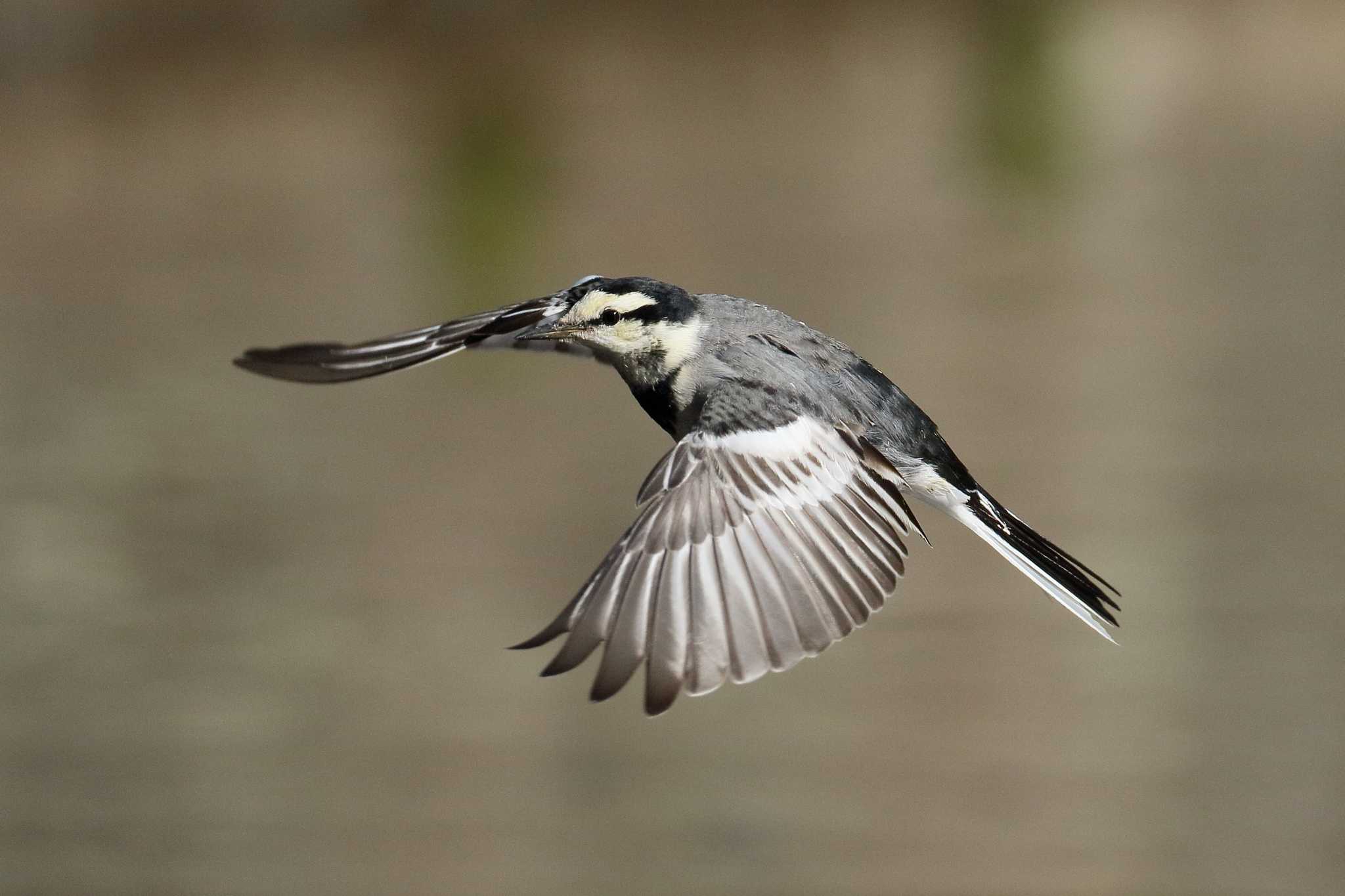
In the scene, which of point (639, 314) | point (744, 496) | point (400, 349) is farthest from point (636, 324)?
point (400, 349)

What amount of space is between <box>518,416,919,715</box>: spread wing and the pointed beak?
0.10 meters

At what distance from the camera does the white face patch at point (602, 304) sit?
961 mm

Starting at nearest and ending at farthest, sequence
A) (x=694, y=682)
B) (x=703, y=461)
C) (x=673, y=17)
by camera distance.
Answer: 1. (x=694, y=682)
2. (x=703, y=461)
3. (x=673, y=17)

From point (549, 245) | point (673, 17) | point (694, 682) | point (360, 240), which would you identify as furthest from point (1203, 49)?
point (694, 682)

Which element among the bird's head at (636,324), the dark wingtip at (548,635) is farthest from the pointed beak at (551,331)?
the dark wingtip at (548,635)

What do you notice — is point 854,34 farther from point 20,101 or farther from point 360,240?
point 20,101

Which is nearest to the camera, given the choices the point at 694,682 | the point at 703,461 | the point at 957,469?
the point at 694,682

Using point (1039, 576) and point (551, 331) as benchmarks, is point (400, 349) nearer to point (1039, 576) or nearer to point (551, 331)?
point (551, 331)

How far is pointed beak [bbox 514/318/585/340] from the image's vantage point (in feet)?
3.15

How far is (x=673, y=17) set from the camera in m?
4.09

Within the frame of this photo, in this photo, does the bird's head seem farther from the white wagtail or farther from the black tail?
the black tail

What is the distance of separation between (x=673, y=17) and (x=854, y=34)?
1.61 ft

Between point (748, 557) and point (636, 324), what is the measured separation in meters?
0.16

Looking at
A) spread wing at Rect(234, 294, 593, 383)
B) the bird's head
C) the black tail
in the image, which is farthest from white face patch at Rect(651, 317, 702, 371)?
the black tail
